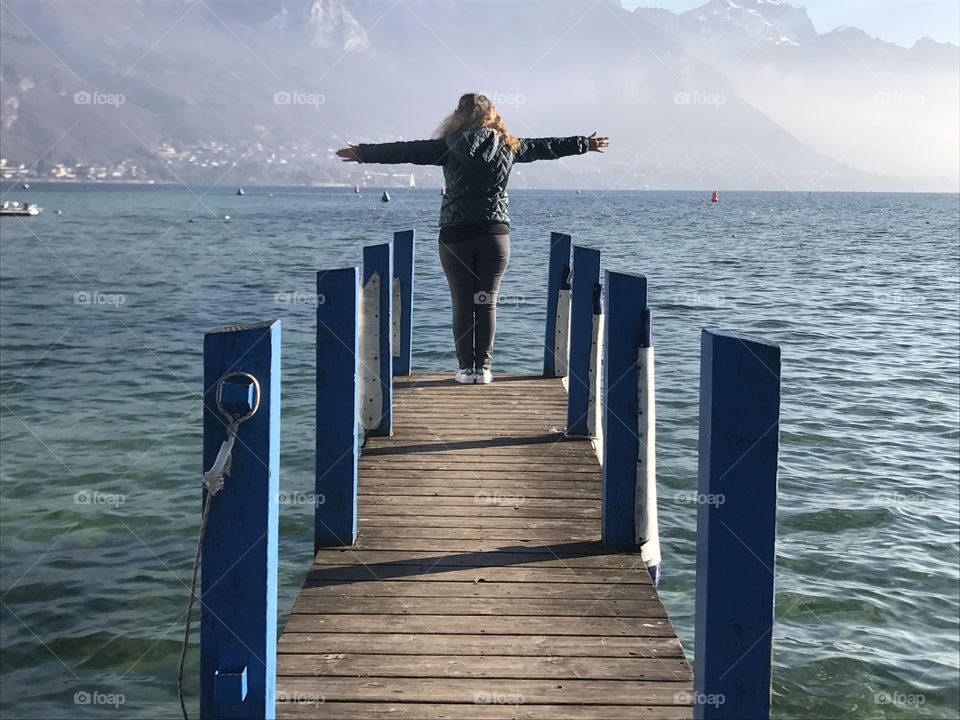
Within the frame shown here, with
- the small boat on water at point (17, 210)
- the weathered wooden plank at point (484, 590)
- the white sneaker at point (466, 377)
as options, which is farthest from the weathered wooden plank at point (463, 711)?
the small boat on water at point (17, 210)

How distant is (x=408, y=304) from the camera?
950 centimetres

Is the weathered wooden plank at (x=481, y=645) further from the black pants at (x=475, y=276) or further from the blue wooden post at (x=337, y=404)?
the black pants at (x=475, y=276)

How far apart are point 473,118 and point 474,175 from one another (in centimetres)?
44

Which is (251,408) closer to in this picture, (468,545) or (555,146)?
(468,545)

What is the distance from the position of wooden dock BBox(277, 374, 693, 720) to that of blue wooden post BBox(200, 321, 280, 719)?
2.40ft

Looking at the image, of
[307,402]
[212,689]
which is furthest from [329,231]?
[212,689]

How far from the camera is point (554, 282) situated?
952cm

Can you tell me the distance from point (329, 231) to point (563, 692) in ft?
207

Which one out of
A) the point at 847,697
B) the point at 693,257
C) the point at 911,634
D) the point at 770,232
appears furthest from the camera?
the point at 770,232

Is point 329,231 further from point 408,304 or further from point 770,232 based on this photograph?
point 408,304

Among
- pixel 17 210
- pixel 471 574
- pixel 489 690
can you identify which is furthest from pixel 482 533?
pixel 17 210

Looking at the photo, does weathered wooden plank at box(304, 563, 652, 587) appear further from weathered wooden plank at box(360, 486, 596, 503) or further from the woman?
the woman

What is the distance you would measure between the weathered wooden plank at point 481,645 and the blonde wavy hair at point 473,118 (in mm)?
4496

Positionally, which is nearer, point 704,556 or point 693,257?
point 704,556
